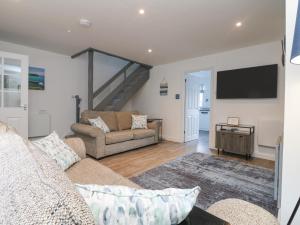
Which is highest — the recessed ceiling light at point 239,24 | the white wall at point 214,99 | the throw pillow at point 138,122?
the recessed ceiling light at point 239,24

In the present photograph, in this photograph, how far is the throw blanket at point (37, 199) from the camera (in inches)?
Result: 13.6

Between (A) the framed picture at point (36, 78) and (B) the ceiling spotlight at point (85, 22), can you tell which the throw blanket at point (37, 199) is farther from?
(A) the framed picture at point (36, 78)

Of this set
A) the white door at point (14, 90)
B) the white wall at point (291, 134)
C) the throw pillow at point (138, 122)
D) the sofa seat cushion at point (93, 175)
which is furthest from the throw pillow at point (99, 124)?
the white wall at point (291, 134)

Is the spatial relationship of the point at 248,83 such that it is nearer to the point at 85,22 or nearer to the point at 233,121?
the point at 233,121

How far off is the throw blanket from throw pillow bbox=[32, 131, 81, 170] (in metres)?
1.01

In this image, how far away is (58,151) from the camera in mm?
1535

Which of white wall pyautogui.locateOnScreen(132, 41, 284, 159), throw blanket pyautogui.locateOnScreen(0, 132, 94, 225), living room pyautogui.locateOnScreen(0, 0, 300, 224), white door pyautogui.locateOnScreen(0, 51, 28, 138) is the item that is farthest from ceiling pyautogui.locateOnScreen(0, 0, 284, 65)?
throw blanket pyautogui.locateOnScreen(0, 132, 94, 225)

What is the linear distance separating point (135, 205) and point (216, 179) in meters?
2.22

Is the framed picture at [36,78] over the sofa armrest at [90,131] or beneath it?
over

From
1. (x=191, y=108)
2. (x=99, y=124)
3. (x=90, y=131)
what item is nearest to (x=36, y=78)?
(x=99, y=124)

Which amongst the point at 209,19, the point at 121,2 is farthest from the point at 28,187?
the point at 209,19

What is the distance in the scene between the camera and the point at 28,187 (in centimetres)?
43

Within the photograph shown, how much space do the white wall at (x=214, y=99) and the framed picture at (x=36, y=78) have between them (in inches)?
118

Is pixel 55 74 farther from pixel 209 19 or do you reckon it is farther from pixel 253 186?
pixel 253 186
